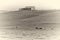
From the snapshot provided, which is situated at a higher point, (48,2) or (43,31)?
(48,2)

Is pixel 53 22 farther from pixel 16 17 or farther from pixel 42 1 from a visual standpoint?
pixel 16 17

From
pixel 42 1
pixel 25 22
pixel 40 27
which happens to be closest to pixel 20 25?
pixel 25 22

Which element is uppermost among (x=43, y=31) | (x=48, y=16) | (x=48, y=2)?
(x=48, y=2)

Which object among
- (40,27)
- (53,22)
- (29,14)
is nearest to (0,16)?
(29,14)
